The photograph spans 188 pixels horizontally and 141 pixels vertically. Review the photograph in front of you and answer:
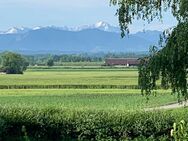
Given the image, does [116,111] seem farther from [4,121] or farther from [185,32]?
[185,32]

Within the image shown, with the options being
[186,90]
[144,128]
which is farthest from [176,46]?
[144,128]

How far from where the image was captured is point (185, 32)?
13602 mm

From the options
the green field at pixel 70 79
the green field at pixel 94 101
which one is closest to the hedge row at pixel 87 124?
the green field at pixel 94 101

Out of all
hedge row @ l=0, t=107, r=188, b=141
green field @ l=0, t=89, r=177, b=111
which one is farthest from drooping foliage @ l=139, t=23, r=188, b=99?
green field @ l=0, t=89, r=177, b=111

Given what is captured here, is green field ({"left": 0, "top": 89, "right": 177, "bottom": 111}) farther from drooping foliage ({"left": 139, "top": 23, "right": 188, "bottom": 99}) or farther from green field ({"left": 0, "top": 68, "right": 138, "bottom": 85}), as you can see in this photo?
green field ({"left": 0, "top": 68, "right": 138, "bottom": 85})

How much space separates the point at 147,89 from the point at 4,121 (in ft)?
26.2

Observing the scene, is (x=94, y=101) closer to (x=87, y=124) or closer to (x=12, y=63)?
(x=87, y=124)

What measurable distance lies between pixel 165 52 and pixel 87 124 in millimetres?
8189

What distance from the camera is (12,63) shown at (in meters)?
142

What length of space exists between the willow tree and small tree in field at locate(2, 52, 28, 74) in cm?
12355

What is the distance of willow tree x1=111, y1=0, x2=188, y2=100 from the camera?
13836mm

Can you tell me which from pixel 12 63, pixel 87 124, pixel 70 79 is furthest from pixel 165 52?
pixel 12 63

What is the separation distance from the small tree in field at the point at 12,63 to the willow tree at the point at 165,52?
123551 mm

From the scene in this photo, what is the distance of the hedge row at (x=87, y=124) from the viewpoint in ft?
70.9
